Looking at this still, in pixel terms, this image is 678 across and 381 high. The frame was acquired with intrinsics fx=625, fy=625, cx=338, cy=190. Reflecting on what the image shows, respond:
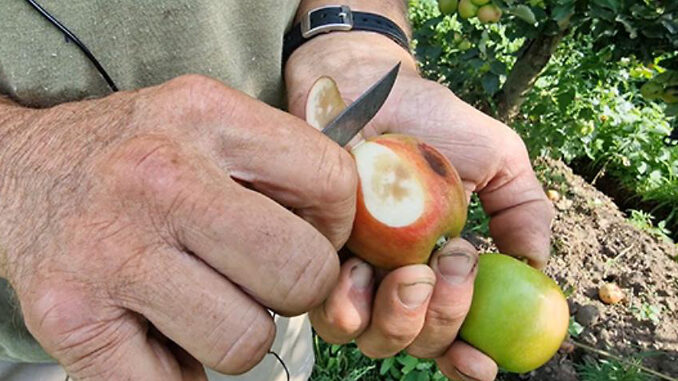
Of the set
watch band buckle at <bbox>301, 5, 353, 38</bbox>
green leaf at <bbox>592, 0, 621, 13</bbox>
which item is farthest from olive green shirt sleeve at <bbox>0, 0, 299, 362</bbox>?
green leaf at <bbox>592, 0, 621, 13</bbox>

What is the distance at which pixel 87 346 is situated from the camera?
76 centimetres

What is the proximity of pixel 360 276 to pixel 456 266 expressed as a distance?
0.17 meters

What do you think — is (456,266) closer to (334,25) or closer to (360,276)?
(360,276)

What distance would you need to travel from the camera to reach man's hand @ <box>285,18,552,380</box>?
1086 mm

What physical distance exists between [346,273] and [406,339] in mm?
163

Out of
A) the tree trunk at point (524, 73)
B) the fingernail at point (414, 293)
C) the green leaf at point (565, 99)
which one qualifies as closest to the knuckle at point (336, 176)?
the fingernail at point (414, 293)

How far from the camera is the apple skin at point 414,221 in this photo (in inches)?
42.2

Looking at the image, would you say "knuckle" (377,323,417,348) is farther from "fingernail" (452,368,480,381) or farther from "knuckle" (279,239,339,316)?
"knuckle" (279,239,339,316)

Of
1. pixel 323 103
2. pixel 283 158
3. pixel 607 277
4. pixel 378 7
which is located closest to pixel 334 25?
pixel 378 7

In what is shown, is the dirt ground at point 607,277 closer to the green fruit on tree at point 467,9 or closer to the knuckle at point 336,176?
the green fruit on tree at point 467,9

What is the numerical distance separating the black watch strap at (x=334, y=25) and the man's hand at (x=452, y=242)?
23 millimetres

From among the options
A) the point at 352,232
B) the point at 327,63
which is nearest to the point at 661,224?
the point at 327,63

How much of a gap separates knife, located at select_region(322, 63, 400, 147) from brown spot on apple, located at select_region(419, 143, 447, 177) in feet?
0.46

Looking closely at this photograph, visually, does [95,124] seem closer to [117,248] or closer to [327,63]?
[117,248]
